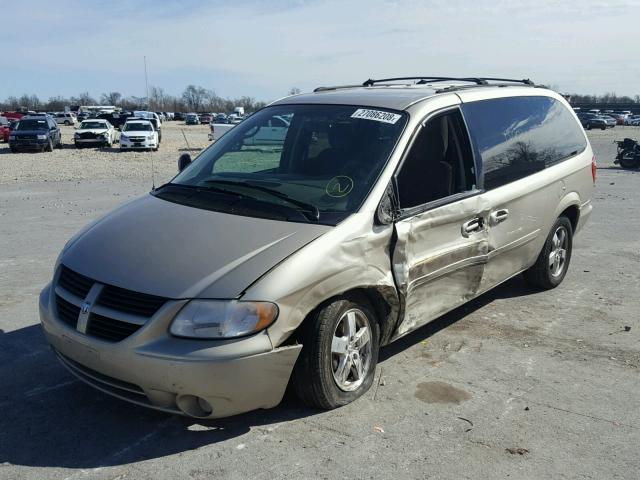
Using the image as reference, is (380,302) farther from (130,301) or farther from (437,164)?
(130,301)

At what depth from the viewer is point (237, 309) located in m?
3.41

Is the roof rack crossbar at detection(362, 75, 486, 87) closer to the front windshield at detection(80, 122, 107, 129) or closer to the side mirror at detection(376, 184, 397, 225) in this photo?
the side mirror at detection(376, 184, 397, 225)

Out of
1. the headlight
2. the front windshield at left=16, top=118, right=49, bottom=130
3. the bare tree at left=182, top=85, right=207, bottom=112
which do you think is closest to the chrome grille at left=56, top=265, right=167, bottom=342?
the headlight

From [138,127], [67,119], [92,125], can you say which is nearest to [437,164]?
[138,127]

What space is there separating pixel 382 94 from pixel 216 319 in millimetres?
2425

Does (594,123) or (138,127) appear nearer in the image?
(138,127)

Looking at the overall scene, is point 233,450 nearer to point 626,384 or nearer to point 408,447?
point 408,447

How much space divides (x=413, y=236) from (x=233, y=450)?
1778 mm

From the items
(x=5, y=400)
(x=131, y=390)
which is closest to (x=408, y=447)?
(x=131, y=390)

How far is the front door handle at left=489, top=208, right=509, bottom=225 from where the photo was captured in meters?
5.14

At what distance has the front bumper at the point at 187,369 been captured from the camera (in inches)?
132

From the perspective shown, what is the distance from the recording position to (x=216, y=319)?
3.39 meters

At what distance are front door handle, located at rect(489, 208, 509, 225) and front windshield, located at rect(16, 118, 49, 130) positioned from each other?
30850mm

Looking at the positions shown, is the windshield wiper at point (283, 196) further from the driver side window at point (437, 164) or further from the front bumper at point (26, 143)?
the front bumper at point (26, 143)
